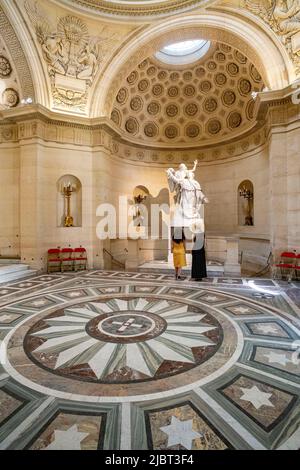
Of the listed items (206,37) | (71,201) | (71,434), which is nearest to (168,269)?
(71,201)

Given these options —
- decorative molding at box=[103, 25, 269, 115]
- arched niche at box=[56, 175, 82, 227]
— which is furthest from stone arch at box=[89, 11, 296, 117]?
arched niche at box=[56, 175, 82, 227]

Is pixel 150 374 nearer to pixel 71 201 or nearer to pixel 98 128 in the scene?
pixel 71 201

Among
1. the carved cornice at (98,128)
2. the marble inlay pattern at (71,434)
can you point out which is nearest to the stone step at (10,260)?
the carved cornice at (98,128)

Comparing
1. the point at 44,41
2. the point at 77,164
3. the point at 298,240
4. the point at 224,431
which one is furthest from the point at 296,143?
the point at 44,41

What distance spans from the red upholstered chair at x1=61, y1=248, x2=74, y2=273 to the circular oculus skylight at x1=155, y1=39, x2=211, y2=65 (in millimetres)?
11060

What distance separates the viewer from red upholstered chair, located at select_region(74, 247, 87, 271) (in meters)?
11.0

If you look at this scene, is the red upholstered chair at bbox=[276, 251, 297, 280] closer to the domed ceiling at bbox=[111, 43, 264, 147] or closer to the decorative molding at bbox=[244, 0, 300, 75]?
the decorative molding at bbox=[244, 0, 300, 75]

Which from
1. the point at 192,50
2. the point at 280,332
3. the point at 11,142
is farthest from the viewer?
the point at 192,50

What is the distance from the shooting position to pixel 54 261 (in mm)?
10547

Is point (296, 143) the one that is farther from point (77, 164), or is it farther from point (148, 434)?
point (148, 434)

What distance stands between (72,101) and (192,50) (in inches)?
301

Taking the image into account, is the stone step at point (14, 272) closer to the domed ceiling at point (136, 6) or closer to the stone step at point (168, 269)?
the stone step at point (168, 269)

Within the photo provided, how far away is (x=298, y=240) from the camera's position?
874cm

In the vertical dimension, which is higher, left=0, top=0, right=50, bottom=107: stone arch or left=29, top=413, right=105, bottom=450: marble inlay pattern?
left=0, top=0, right=50, bottom=107: stone arch
